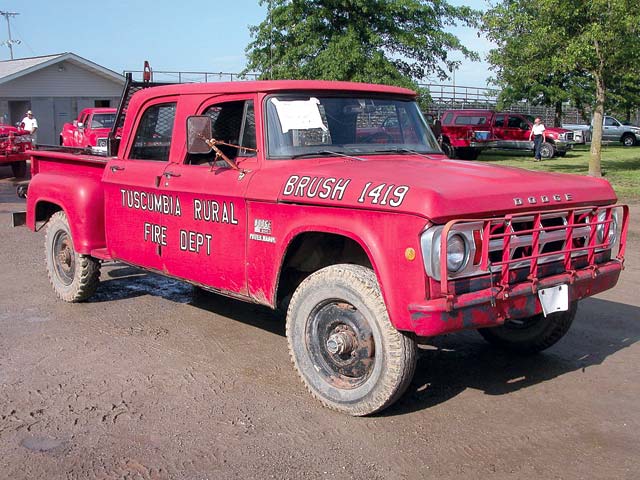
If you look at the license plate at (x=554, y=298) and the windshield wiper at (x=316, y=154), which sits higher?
the windshield wiper at (x=316, y=154)

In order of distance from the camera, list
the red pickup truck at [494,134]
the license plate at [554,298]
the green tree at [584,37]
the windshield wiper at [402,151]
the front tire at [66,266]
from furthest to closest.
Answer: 1. the red pickup truck at [494,134]
2. the green tree at [584,37]
3. the front tire at [66,266]
4. the windshield wiper at [402,151]
5. the license plate at [554,298]

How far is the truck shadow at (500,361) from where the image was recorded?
486cm

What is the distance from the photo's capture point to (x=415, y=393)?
478 cm

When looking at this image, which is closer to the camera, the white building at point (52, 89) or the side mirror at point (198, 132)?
the side mirror at point (198, 132)

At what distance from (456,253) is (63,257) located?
15.0ft

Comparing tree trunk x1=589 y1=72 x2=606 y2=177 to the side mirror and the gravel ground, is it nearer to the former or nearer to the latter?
the gravel ground

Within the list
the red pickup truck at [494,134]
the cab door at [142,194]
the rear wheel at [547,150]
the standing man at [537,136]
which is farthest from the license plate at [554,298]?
the rear wheel at [547,150]

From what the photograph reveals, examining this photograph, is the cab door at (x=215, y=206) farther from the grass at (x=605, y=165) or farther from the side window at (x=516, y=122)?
the side window at (x=516, y=122)

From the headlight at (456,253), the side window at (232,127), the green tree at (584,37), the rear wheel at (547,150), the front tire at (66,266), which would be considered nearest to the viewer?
the headlight at (456,253)

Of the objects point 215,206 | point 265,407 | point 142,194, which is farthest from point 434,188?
point 142,194

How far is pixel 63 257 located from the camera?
718cm

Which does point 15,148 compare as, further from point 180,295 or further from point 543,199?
point 543,199

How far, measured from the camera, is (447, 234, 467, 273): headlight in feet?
12.8

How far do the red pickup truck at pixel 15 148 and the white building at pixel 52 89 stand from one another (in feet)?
35.8
